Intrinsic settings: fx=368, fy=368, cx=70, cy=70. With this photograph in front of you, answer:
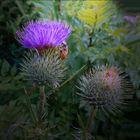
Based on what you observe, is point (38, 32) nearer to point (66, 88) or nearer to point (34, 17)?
point (66, 88)

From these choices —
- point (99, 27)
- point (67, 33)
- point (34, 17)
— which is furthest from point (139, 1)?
point (34, 17)

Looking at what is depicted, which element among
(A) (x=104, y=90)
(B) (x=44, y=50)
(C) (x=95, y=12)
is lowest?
(A) (x=104, y=90)

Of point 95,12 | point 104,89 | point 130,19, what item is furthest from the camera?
point 130,19

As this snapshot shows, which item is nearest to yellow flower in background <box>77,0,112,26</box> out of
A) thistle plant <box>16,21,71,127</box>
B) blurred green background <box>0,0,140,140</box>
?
blurred green background <box>0,0,140,140</box>

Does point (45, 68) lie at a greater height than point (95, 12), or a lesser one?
lesser

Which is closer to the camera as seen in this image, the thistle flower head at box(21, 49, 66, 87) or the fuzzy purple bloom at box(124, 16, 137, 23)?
the thistle flower head at box(21, 49, 66, 87)

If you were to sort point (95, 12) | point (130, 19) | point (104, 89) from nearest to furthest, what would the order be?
point (104, 89)
point (95, 12)
point (130, 19)

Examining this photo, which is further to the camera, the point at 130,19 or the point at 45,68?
the point at 130,19

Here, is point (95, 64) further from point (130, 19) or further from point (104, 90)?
point (104, 90)

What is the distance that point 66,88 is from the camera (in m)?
1.90

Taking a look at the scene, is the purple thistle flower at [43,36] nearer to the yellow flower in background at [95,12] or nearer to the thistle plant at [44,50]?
the thistle plant at [44,50]

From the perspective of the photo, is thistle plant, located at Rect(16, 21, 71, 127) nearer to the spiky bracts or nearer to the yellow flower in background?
the spiky bracts

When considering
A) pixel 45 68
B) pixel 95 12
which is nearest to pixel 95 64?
pixel 95 12

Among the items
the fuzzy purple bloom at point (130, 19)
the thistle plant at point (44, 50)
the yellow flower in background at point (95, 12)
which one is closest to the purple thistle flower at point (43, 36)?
the thistle plant at point (44, 50)
